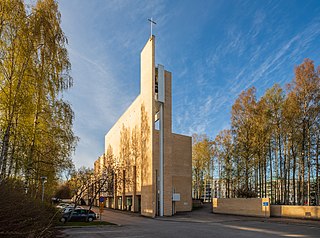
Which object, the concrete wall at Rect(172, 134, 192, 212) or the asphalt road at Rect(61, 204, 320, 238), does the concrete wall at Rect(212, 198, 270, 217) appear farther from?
the asphalt road at Rect(61, 204, 320, 238)

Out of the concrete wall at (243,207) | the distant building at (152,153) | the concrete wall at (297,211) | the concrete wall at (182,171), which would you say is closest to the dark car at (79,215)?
the distant building at (152,153)

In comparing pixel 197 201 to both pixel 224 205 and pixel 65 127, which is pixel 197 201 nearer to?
pixel 224 205

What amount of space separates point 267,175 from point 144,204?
15.9 meters

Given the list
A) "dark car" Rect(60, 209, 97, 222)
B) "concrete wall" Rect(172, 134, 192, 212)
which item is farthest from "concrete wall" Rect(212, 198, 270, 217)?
"dark car" Rect(60, 209, 97, 222)

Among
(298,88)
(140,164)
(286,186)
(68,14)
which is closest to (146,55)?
(140,164)

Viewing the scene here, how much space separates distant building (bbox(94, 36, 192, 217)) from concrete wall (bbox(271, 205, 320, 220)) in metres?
10.9

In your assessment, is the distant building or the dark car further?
the distant building

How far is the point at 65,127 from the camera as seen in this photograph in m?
15.5

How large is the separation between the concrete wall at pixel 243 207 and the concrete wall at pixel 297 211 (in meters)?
1.02

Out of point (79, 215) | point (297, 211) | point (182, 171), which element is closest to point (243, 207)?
point (297, 211)

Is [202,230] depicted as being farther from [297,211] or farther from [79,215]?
[79,215]

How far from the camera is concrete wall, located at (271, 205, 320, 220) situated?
2373cm

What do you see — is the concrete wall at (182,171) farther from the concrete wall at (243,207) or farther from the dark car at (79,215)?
the dark car at (79,215)

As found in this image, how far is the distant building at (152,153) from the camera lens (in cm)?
3105
